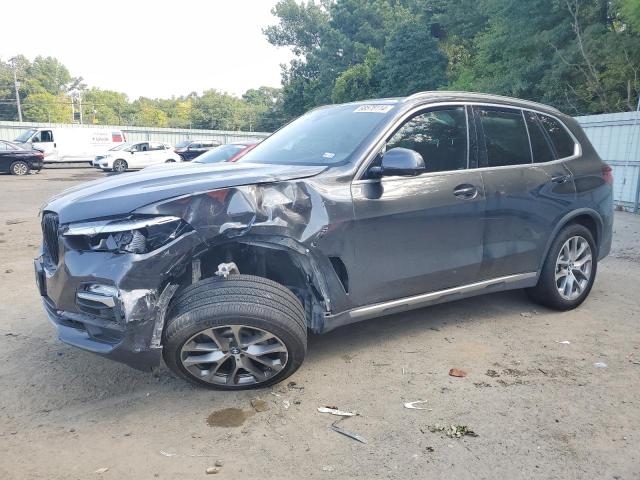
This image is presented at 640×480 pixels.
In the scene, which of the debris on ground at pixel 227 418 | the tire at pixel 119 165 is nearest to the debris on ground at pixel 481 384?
the debris on ground at pixel 227 418

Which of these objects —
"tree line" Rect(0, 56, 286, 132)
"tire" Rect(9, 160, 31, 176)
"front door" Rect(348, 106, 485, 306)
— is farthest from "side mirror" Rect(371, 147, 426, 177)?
"tree line" Rect(0, 56, 286, 132)

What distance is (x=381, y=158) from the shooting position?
11.0 feet

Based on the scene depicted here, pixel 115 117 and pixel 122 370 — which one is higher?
pixel 115 117

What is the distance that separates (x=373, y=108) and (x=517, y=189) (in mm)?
1271

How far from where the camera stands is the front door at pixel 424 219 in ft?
10.6

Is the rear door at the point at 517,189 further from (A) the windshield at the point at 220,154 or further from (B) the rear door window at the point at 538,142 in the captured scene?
(A) the windshield at the point at 220,154

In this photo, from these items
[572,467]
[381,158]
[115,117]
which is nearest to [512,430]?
[572,467]

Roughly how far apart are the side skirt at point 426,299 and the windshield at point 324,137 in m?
0.97

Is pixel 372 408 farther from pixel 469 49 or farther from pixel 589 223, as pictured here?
pixel 469 49

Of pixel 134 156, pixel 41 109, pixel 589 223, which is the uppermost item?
pixel 41 109

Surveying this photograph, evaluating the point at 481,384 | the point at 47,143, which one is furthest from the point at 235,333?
the point at 47,143

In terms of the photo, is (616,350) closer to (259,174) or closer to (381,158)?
(381,158)

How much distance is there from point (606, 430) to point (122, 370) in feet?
9.48

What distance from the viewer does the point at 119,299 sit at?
2.66 meters
